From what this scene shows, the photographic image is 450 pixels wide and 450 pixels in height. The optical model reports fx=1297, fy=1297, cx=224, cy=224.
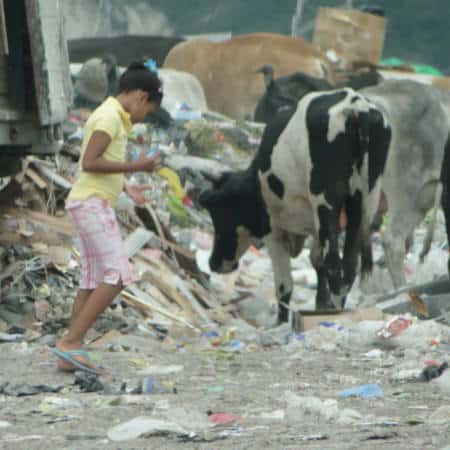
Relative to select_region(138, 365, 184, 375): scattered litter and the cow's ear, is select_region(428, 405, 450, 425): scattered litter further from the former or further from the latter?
the cow's ear

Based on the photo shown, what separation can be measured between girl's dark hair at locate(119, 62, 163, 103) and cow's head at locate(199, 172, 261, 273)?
393 cm

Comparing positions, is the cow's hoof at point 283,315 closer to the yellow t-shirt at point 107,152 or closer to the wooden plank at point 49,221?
the wooden plank at point 49,221

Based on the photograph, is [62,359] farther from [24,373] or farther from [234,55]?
[234,55]

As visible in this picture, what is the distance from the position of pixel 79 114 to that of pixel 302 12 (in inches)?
675

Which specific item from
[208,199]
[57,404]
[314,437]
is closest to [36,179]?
[208,199]

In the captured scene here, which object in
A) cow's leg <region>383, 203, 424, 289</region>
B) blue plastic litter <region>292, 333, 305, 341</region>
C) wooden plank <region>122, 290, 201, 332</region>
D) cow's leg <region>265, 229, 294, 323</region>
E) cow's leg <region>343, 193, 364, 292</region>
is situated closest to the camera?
blue plastic litter <region>292, 333, 305, 341</region>

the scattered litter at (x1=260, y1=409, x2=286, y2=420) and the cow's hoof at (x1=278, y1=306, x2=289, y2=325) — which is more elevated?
the scattered litter at (x1=260, y1=409, x2=286, y2=420)

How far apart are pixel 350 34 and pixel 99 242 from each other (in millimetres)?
19613

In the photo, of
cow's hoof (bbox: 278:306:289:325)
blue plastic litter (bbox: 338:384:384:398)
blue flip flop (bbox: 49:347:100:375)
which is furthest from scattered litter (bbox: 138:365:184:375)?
cow's hoof (bbox: 278:306:289:325)

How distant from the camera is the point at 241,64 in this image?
81.9 feet

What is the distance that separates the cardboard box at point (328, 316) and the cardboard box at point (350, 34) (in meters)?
17.0

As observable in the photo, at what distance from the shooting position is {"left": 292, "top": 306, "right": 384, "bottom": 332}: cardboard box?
326 inches

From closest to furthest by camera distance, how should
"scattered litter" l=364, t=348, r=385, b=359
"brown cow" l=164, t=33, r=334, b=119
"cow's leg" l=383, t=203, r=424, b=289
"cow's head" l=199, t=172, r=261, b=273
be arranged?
"scattered litter" l=364, t=348, r=385, b=359 → "cow's head" l=199, t=172, r=261, b=273 → "cow's leg" l=383, t=203, r=424, b=289 → "brown cow" l=164, t=33, r=334, b=119

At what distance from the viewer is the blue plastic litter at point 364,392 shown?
5.63 m
